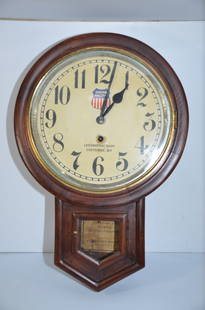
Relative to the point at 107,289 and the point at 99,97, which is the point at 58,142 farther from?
the point at 107,289

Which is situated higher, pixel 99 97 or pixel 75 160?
pixel 99 97

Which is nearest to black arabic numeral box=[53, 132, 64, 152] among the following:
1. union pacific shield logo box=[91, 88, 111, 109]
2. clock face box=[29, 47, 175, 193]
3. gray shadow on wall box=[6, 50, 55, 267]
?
clock face box=[29, 47, 175, 193]

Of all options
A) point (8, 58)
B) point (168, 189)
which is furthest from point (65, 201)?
point (8, 58)

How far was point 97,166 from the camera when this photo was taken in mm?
828

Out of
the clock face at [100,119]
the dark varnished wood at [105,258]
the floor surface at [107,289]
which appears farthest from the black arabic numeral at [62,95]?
the floor surface at [107,289]

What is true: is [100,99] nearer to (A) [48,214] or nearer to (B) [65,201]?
(B) [65,201]

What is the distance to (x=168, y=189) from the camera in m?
1.04

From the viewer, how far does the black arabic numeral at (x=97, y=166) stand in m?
0.83

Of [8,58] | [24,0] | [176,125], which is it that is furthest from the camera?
[8,58]

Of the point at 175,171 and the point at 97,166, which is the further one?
the point at 175,171

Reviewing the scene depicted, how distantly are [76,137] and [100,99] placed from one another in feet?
0.34

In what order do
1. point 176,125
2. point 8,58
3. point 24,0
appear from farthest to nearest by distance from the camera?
1. point 8,58
2. point 24,0
3. point 176,125

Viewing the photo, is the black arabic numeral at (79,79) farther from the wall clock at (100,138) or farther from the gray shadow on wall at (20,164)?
the gray shadow on wall at (20,164)

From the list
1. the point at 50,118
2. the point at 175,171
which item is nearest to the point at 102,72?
the point at 50,118
